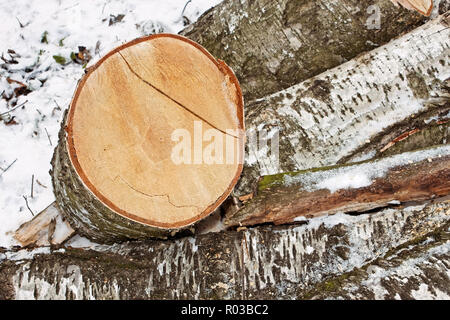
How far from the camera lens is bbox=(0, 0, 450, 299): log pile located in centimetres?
170

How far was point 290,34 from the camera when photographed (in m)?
2.19

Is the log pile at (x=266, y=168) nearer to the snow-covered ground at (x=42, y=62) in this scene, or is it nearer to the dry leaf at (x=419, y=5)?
the dry leaf at (x=419, y=5)

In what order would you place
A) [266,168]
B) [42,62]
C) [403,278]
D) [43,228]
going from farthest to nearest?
1. [42,62]
2. [43,228]
3. [266,168]
4. [403,278]

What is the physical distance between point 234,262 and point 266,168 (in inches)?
20.3

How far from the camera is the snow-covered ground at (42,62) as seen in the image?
8.65 ft

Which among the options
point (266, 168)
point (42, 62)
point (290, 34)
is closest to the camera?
point (266, 168)

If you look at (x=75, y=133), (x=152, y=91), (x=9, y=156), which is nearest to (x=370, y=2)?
(x=152, y=91)

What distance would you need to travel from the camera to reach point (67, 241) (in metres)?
2.35

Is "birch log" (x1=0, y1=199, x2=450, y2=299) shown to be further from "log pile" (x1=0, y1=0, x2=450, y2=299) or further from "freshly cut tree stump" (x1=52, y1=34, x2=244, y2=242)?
"freshly cut tree stump" (x1=52, y1=34, x2=244, y2=242)

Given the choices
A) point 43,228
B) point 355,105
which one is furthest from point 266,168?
point 43,228

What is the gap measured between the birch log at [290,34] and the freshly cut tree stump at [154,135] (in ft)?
1.57

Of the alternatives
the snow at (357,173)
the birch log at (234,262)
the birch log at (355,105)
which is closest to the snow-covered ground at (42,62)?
the birch log at (234,262)

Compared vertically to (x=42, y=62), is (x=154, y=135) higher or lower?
lower

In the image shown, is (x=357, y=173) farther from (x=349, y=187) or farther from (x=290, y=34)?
(x=290, y=34)
